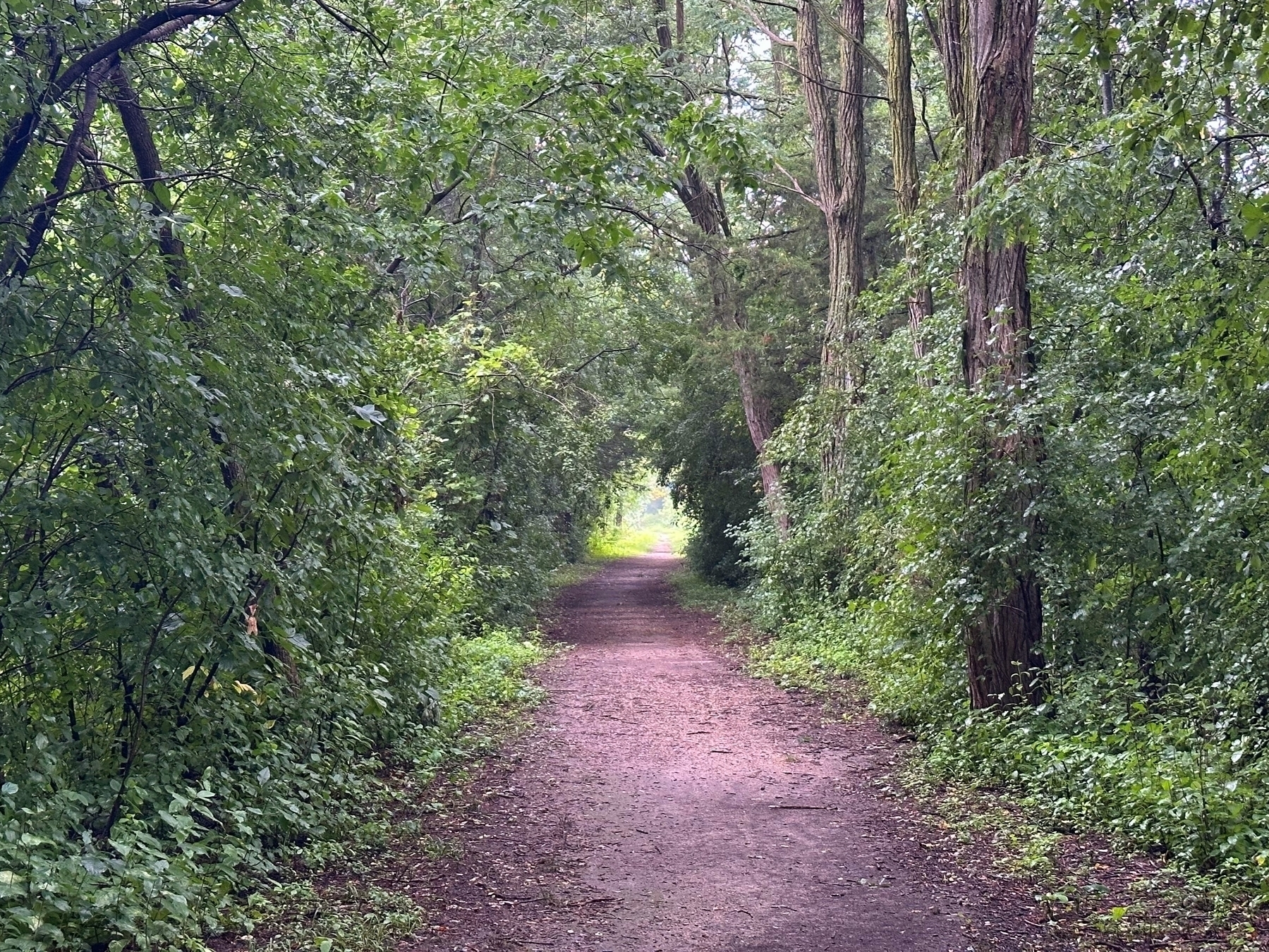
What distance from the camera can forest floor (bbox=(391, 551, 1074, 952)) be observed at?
5039 millimetres

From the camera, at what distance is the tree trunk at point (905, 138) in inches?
488

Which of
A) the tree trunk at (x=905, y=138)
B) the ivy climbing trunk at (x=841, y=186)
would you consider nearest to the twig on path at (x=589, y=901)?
the tree trunk at (x=905, y=138)

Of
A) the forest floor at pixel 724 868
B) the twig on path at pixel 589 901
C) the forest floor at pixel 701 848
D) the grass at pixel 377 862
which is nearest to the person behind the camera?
the grass at pixel 377 862

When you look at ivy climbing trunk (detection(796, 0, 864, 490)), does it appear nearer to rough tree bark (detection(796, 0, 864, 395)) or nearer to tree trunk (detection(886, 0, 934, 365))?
rough tree bark (detection(796, 0, 864, 395))

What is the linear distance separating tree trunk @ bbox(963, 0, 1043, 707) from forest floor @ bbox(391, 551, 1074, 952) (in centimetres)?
120

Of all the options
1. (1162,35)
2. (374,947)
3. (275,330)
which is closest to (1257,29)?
(1162,35)

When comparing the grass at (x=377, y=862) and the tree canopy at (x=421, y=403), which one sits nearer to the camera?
the tree canopy at (x=421, y=403)

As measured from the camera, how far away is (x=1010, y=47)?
27.1 ft

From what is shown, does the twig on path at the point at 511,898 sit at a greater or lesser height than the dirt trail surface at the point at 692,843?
greater

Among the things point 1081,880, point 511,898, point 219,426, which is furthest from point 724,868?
point 219,426

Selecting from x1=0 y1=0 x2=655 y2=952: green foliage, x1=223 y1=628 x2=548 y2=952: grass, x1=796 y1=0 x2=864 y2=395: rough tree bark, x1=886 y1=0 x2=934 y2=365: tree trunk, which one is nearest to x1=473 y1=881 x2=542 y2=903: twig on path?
x1=223 y1=628 x2=548 y2=952: grass

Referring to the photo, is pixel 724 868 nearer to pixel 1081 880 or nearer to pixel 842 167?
pixel 1081 880

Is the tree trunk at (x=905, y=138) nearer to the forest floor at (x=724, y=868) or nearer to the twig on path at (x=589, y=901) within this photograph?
the forest floor at (x=724, y=868)

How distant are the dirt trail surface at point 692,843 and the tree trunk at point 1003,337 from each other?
1269mm
